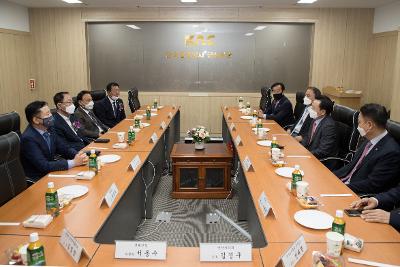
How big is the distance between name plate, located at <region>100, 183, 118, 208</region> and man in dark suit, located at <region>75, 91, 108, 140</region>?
2.52 metres

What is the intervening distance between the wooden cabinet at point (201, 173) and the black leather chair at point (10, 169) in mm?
1825

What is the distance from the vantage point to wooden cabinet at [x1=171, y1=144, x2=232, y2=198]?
4098 mm

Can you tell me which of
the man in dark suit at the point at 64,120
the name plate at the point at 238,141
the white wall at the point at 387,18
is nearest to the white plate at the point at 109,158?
the man in dark suit at the point at 64,120

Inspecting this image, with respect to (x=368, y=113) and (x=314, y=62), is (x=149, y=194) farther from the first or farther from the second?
(x=314, y=62)

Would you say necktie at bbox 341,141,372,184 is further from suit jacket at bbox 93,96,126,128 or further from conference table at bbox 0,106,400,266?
suit jacket at bbox 93,96,126,128

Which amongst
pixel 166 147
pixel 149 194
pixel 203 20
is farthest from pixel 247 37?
pixel 149 194

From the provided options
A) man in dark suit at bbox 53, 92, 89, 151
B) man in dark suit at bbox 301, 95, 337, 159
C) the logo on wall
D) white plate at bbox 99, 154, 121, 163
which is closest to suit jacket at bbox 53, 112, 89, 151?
man in dark suit at bbox 53, 92, 89, 151

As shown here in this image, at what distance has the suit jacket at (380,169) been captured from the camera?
2521 millimetres

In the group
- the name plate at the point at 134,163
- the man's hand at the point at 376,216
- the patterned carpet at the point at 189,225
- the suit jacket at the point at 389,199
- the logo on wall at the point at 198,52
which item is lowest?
the patterned carpet at the point at 189,225

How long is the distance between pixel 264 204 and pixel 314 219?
0.30 meters

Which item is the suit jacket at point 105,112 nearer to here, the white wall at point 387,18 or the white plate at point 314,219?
the white plate at point 314,219

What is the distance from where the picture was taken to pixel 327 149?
367cm

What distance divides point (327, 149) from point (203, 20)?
463 centimetres

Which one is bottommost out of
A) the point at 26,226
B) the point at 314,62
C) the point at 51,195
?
the point at 26,226
